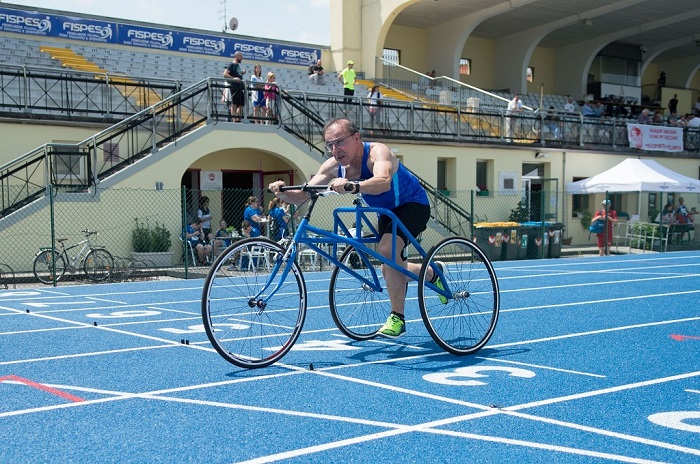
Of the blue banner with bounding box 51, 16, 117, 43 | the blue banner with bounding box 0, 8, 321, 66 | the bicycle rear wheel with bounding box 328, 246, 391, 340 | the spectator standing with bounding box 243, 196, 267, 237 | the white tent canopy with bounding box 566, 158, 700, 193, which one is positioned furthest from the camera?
the blue banner with bounding box 51, 16, 117, 43

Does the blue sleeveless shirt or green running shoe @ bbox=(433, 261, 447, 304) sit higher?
the blue sleeveless shirt

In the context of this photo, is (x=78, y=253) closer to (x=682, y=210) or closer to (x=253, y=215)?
(x=253, y=215)

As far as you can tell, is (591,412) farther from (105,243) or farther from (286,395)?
(105,243)

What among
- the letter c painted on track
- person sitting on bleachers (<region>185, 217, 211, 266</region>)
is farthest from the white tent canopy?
the letter c painted on track

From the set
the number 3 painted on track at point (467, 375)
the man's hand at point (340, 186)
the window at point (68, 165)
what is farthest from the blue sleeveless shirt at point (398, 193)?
the window at point (68, 165)

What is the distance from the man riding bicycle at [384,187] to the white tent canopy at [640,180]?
20714 mm

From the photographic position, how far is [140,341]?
770 centimetres

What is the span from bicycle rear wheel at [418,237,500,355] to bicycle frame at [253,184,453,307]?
15 centimetres

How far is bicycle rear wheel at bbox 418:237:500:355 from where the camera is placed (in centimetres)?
692

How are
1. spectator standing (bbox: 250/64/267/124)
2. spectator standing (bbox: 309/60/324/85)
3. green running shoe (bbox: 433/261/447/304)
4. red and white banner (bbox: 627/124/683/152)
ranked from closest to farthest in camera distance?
green running shoe (bbox: 433/261/447/304) → spectator standing (bbox: 250/64/267/124) → spectator standing (bbox: 309/60/324/85) → red and white banner (bbox: 627/124/683/152)

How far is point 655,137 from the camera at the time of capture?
3391cm

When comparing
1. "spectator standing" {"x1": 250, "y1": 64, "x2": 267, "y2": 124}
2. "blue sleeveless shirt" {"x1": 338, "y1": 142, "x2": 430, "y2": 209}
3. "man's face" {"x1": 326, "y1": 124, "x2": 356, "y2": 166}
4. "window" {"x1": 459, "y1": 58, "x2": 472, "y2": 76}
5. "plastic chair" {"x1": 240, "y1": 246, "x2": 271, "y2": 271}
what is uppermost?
"window" {"x1": 459, "y1": 58, "x2": 472, "y2": 76}

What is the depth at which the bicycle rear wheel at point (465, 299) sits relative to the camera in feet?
22.7

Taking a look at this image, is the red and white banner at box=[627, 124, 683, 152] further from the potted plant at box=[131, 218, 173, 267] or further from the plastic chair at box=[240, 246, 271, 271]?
the plastic chair at box=[240, 246, 271, 271]
